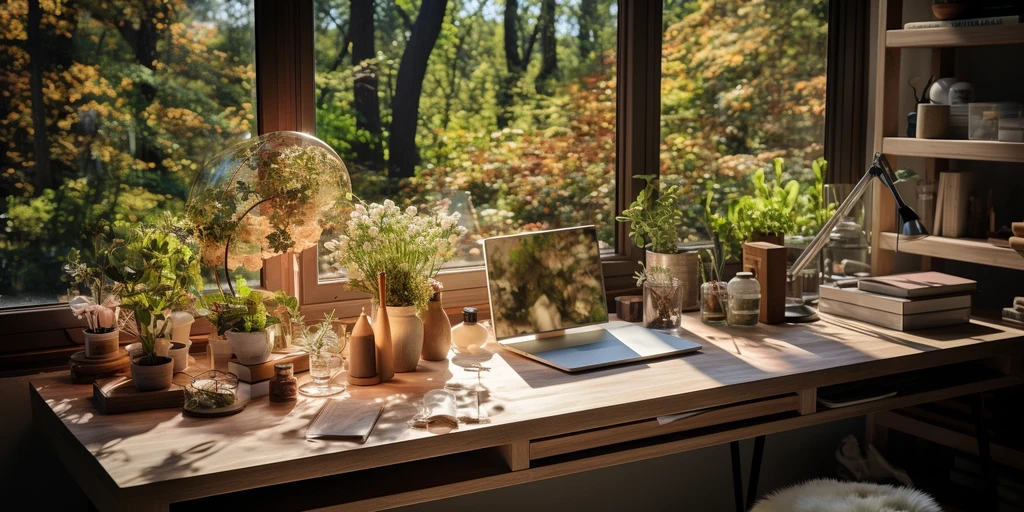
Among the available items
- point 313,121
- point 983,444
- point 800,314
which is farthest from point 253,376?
point 983,444

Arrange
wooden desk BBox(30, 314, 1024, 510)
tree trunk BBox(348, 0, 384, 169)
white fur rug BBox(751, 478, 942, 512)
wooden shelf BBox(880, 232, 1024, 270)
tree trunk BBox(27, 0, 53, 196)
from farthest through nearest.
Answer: wooden shelf BBox(880, 232, 1024, 270)
tree trunk BBox(348, 0, 384, 169)
tree trunk BBox(27, 0, 53, 196)
white fur rug BBox(751, 478, 942, 512)
wooden desk BBox(30, 314, 1024, 510)

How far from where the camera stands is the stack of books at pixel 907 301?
264 cm

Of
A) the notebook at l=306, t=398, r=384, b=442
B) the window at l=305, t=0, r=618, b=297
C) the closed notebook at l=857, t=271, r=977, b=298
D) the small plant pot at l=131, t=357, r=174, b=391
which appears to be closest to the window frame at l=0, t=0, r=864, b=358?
the window at l=305, t=0, r=618, b=297

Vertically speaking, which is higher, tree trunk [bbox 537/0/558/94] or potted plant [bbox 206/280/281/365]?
tree trunk [bbox 537/0/558/94]

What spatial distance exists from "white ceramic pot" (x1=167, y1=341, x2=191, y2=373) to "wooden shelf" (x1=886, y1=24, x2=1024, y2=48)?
2.23 m

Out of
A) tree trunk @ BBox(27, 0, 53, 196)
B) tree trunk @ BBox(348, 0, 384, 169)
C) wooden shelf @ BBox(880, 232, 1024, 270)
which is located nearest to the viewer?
tree trunk @ BBox(27, 0, 53, 196)

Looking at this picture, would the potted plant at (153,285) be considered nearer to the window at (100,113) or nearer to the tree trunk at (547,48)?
the window at (100,113)

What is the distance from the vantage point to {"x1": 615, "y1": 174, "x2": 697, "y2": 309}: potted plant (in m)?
2.78

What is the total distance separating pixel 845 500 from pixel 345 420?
1019 millimetres

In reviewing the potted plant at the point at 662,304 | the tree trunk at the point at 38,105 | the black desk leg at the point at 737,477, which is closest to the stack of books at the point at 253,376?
the tree trunk at the point at 38,105

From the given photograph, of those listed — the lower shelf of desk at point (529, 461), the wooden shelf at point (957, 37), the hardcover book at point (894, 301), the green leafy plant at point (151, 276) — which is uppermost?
the wooden shelf at point (957, 37)

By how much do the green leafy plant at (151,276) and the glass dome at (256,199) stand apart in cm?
7

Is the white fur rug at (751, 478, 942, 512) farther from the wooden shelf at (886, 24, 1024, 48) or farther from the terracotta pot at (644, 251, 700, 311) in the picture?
the wooden shelf at (886, 24, 1024, 48)

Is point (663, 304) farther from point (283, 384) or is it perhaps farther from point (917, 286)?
point (283, 384)
